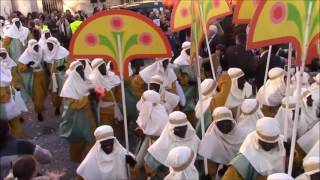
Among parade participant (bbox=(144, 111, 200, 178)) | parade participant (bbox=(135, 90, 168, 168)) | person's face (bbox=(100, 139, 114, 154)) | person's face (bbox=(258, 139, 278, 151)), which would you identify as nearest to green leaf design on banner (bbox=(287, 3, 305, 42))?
person's face (bbox=(258, 139, 278, 151))

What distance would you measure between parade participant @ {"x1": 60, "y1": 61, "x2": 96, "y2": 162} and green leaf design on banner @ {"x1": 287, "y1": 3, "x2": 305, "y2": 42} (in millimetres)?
3723

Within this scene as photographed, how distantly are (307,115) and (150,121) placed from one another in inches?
72.7

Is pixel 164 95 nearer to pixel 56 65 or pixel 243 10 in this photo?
pixel 243 10

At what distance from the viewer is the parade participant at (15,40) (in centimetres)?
1194

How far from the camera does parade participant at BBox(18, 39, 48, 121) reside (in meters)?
9.79

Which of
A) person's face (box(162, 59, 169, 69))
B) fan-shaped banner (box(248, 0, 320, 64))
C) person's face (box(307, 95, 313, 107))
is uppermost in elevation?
fan-shaped banner (box(248, 0, 320, 64))

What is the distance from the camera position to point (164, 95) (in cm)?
768

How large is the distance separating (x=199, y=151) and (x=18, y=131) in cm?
369

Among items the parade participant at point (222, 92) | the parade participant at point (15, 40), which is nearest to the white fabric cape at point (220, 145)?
the parade participant at point (222, 92)

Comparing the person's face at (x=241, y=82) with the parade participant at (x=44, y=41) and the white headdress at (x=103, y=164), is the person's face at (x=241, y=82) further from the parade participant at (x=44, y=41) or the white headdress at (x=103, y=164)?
the parade participant at (x=44, y=41)

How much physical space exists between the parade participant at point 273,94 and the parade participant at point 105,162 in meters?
2.10

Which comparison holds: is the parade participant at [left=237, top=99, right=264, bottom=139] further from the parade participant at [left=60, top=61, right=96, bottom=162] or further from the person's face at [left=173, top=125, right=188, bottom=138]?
the parade participant at [left=60, top=61, right=96, bottom=162]

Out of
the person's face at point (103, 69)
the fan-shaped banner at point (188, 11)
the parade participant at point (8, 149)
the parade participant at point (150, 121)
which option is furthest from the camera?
the person's face at point (103, 69)

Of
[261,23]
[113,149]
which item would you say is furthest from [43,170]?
[261,23]
